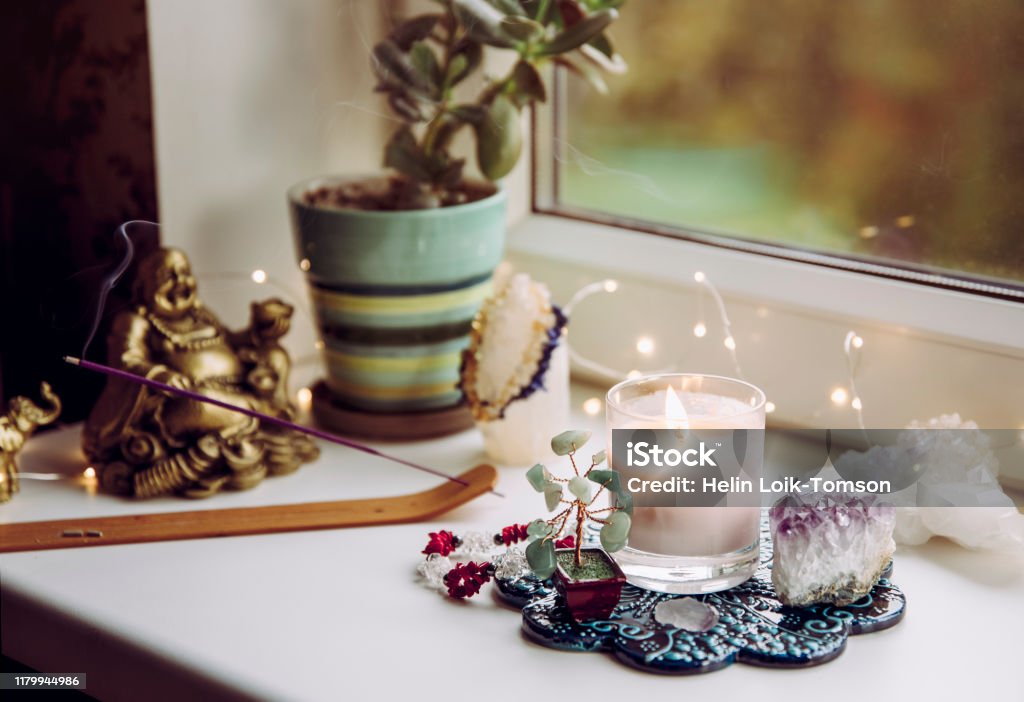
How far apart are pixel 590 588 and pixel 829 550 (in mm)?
146

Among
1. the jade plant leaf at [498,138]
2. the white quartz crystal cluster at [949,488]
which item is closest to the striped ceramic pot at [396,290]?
the jade plant leaf at [498,138]

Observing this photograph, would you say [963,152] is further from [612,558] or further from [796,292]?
[612,558]

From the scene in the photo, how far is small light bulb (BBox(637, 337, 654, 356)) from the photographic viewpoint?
3.59 feet

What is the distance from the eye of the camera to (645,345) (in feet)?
3.59

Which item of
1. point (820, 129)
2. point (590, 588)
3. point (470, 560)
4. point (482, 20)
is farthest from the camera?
point (820, 129)

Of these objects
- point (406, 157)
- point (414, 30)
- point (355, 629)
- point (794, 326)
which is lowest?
point (355, 629)

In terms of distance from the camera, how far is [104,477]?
0.93m

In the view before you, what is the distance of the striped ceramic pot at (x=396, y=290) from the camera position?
990 millimetres

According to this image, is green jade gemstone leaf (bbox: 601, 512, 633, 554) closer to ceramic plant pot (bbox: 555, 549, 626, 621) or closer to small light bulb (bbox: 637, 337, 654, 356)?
ceramic plant pot (bbox: 555, 549, 626, 621)

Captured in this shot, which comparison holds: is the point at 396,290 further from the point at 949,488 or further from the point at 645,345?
the point at 949,488

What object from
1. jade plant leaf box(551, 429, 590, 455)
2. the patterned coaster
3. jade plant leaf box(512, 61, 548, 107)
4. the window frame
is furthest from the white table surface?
jade plant leaf box(512, 61, 548, 107)

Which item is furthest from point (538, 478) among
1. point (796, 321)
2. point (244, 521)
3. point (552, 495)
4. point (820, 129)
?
point (820, 129)

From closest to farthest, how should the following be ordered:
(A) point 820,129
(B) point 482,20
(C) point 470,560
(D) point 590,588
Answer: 1. (D) point 590,588
2. (C) point 470,560
3. (B) point 482,20
4. (A) point 820,129

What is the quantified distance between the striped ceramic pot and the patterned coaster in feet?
1.00
